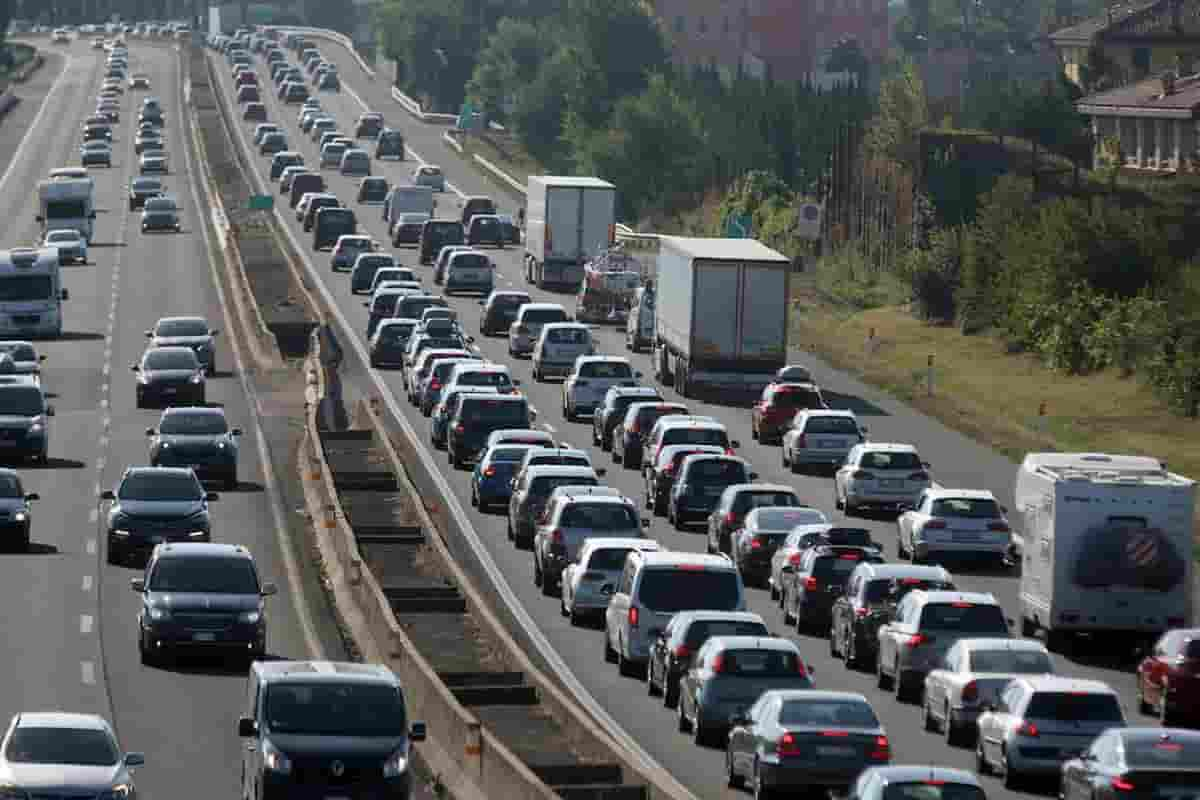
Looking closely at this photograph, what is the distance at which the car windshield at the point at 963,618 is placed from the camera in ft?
119

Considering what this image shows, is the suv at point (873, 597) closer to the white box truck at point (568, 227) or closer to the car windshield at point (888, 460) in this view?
Answer: the car windshield at point (888, 460)

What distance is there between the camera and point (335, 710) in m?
27.7

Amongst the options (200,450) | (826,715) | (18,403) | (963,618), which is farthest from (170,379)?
(826,715)

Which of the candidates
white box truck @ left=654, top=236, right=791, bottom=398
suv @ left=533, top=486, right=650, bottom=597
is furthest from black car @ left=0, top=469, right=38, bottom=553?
white box truck @ left=654, top=236, right=791, bottom=398

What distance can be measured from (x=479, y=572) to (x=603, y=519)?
325 centimetres

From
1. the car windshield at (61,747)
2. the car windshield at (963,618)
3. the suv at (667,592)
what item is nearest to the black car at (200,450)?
the suv at (667,592)

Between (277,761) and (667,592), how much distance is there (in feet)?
37.6

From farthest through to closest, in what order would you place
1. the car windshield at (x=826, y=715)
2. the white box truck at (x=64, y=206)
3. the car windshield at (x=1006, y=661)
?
the white box truck at (x=64, y=206) → the car windshield at (x=1006, y=661) → the car windshield at (x=826, y=715)

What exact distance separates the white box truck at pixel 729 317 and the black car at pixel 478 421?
31.8 feet

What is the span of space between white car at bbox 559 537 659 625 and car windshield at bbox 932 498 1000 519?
684 centimetres

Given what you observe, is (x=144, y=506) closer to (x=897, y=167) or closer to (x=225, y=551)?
(x=225, y=551)

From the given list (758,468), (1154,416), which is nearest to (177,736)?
(758,468)

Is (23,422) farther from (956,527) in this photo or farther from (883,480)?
(956,527)

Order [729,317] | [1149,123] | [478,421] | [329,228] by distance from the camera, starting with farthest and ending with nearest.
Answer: [1149,123] → [329,228] → [729,317] → [478,421]
